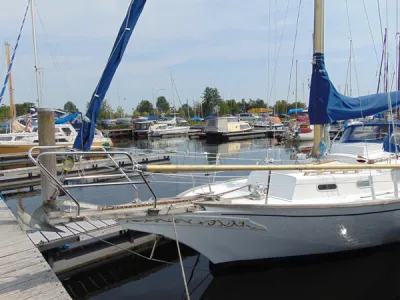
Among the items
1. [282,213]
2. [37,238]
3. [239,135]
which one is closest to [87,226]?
[37,238]

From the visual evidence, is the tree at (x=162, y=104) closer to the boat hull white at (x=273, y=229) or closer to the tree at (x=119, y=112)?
the tree at (x=119, y=112)

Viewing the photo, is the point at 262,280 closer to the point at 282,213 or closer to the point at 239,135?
the point at 282,213

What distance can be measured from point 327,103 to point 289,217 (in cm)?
311

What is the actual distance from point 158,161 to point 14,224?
1509cm

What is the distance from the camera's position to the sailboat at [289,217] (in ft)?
19.3

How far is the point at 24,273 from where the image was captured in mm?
5164

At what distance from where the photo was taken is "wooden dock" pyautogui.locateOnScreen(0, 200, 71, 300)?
464 centimetres

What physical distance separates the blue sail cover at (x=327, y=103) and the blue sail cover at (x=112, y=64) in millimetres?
4447

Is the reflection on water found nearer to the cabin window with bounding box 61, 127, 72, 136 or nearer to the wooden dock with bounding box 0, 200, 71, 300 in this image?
the wooden dock with bounding box 0, 200, 71, 300

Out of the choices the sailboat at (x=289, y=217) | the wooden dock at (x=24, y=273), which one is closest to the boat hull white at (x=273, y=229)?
the sailboat at (x=289, y=217)

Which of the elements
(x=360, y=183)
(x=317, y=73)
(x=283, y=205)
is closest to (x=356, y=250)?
(x=360, y=183)

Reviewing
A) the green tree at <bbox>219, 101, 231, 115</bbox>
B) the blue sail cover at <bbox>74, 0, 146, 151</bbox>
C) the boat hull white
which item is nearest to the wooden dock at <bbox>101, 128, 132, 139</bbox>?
the green tree at <bbox>219, 101, 231, 115</bbox>

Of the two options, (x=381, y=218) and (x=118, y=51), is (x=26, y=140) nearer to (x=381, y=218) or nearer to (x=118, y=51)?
(x=118, y=51)

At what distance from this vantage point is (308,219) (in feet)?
20.3
